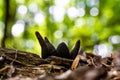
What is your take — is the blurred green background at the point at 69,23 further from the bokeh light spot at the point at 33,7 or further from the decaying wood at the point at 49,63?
the decaying wood at the point at 49,63

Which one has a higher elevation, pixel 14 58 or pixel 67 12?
pixel 67 12

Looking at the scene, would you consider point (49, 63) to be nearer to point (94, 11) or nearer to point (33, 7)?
point (94, 11)

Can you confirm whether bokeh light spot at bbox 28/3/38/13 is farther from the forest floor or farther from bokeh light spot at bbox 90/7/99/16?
the forest floor

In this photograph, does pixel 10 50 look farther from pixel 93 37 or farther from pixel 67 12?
pixel 67 12

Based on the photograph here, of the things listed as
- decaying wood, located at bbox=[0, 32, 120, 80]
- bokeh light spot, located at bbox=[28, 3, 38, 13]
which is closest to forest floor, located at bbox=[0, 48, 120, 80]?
decaying wood, located at bbox=[0, 32, 120, 80]

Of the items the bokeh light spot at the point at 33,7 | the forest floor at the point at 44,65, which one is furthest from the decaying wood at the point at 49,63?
the bokeh light spot at the point at 33,7

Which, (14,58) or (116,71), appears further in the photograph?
(14,58)

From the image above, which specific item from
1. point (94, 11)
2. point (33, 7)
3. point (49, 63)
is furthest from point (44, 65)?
point (33, 7)

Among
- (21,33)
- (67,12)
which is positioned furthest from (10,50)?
(67,12)
